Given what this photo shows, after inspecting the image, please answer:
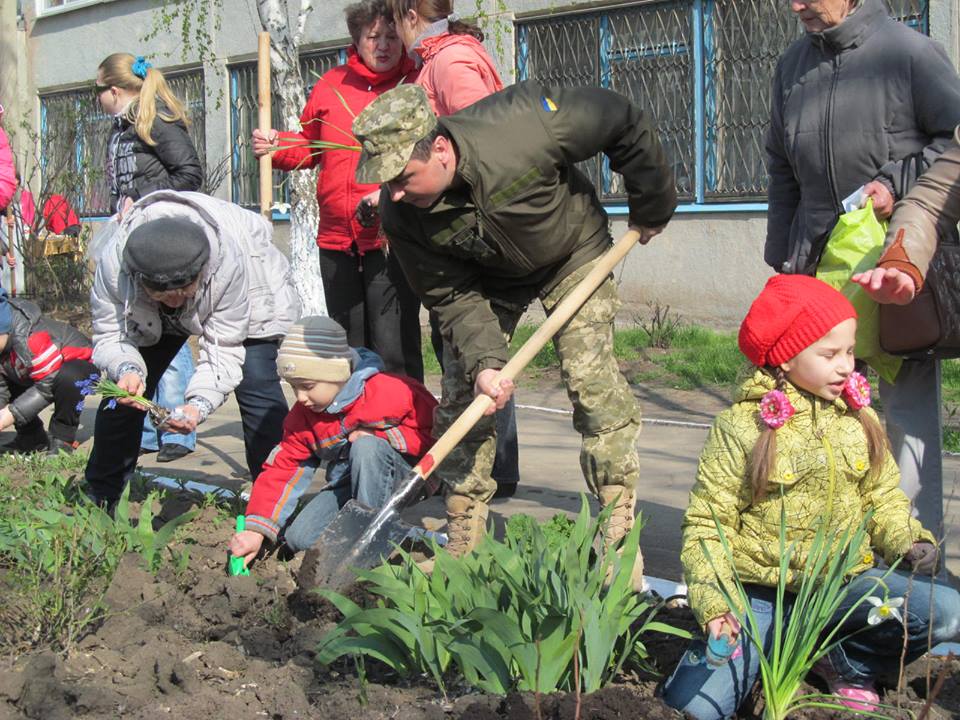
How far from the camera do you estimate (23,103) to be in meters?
18.9

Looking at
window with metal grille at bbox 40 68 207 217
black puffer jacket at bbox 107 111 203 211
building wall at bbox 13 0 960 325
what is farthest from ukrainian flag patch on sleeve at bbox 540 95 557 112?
window with metal grille at bbox 40 68 207 217

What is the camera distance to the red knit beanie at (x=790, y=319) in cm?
296

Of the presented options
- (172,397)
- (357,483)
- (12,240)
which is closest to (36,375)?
(172,397)

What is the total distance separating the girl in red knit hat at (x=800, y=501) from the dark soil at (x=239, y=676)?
5.8 inches

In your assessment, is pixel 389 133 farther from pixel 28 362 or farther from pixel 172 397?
pixel 28 362

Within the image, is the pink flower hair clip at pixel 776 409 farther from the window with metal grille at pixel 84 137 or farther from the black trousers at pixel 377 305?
the window with metal grille at pixel 84 137

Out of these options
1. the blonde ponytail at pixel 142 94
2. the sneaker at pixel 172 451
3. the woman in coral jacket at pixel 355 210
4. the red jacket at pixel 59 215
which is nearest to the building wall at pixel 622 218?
the red jacket at pixel 59 215

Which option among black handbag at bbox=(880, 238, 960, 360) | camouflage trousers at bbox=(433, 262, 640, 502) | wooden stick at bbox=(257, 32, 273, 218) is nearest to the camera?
black handbag at bbox=(880, 238, 960, 360)

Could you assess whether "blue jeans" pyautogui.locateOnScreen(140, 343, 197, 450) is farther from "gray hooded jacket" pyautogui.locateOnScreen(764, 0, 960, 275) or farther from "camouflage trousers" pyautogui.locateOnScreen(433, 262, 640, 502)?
"gray hooded jacket" pyautogui.locateOnScreen(764, 0, 960, 275)

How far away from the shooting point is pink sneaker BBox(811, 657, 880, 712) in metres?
2.84

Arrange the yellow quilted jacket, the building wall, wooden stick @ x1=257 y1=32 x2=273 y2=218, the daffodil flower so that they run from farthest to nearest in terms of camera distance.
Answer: the building wall < wooden stick @ x1=257 y1=32 x2=273 y2=218 < the yellow quilted jacket < the daffodil flower

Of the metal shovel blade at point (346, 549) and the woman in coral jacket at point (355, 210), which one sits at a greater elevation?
the woman in coral jacket at point (355, 210)

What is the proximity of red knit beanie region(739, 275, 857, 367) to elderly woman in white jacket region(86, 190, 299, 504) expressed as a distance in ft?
6.89

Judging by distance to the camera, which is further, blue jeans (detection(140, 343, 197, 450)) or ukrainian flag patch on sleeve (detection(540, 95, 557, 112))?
blue jeans (detection(140, 343, 197, 450))
